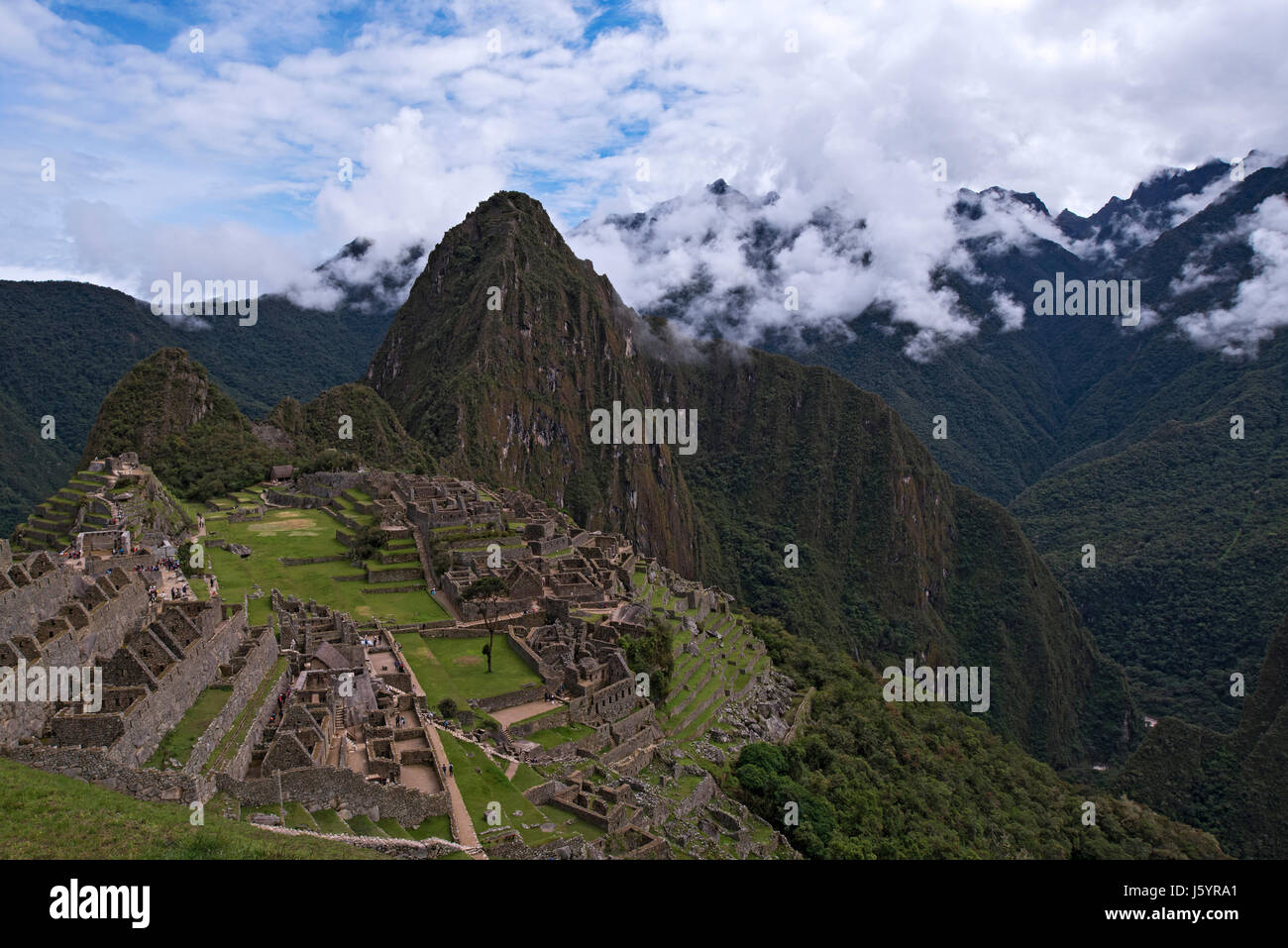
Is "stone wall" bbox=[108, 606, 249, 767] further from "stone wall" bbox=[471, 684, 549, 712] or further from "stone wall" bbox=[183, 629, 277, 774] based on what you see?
"stone wall" bbox=[471, 684, 549, 712]

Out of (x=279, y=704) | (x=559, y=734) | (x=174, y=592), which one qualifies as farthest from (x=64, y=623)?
(x=559, y=734)

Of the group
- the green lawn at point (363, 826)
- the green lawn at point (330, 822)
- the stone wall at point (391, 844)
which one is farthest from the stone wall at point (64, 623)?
the green lawn at point (363, 826)

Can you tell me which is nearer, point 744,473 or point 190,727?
A: point 190,727

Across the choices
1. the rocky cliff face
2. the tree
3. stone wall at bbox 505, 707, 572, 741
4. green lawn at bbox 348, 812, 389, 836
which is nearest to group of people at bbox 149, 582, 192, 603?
stone wall at bbox 505, 707, 572, 741

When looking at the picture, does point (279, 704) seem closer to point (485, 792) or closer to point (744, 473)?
point (485, 792)

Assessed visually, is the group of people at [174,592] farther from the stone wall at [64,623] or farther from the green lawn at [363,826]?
the green lawn at [363,826]
